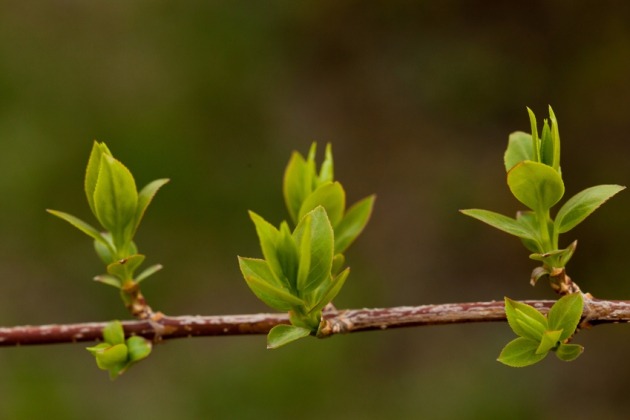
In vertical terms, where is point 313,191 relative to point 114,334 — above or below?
above

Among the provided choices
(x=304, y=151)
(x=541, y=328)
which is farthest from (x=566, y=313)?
(x=304, y=151)

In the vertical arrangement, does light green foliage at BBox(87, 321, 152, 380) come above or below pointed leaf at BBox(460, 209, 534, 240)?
below

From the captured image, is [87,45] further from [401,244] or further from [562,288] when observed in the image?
[562,288]

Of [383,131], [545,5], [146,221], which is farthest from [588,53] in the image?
[146,221]

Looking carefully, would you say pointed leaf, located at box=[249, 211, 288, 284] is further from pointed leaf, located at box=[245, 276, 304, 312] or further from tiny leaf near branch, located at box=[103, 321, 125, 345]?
tiny leaf near branch, located at box=[103, 321, 125, 345]

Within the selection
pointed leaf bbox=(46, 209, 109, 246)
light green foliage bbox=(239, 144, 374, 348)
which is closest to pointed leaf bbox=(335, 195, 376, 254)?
light green foliage bbox=(239, 144, 374, 348)

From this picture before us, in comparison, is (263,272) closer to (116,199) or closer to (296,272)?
(296,272)

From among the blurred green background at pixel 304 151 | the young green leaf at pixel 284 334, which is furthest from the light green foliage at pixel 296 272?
the blurred green background at pixel 304 151
